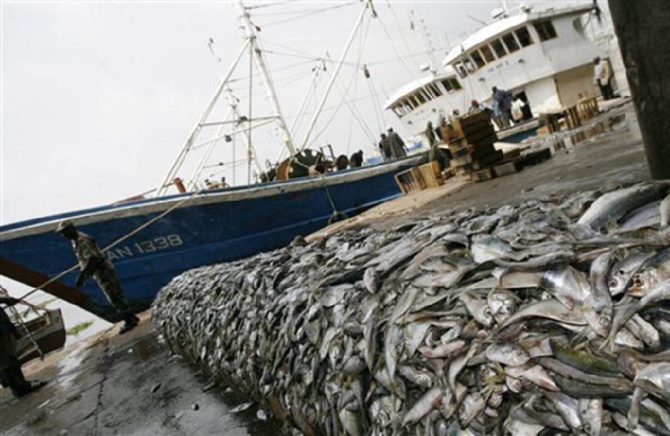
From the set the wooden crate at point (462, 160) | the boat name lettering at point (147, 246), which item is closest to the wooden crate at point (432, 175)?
the wooden crate at point (462, 160)

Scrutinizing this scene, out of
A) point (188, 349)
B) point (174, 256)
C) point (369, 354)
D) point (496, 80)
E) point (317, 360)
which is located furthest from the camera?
point (496, 80)

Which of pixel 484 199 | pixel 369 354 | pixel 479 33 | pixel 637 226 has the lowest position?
pixel 484 199

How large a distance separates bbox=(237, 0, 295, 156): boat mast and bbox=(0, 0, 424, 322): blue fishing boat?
5.83 feet

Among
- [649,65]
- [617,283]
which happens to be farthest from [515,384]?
[649,65]

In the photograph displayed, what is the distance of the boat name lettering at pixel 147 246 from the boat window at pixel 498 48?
2052cm

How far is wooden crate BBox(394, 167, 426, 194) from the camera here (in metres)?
13.7

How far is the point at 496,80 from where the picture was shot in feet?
81.4

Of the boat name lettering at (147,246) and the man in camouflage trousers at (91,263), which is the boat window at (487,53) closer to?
the boat name lettering at (147,246)

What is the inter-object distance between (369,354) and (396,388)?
20 cm

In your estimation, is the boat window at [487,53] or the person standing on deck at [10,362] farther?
the boat window at [487,53]

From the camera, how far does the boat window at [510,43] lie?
A: 77.5 feet

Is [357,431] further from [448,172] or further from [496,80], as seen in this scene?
[496,80]

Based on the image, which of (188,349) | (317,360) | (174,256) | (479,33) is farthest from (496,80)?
(317,360)

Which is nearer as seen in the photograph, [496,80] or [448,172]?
[448,172]
